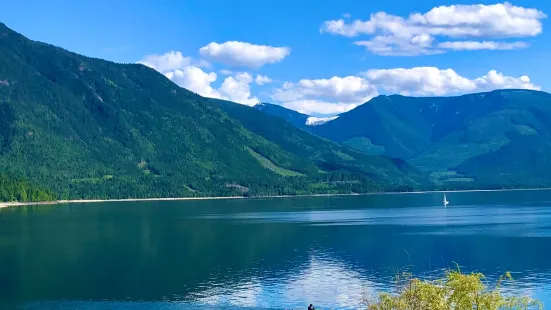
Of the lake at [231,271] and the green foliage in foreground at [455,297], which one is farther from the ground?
the green foliage in foreground at [455,297]

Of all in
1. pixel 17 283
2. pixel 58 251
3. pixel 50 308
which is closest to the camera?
pixel 50 308

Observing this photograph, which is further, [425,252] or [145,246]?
[145,246]

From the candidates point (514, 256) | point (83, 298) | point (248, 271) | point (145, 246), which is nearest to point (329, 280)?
point (248, 271)

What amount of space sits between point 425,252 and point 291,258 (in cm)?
3680

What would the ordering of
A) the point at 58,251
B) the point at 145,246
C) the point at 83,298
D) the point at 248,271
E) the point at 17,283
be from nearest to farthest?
the point at 83,298 → the point at 17,283 → the point at 248,271 → the point at 58,251 → the point at 145,246

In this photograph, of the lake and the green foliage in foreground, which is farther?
the lake

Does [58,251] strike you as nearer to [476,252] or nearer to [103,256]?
[103,256]

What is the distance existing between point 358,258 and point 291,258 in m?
16.5

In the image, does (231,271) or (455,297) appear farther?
(231,271)

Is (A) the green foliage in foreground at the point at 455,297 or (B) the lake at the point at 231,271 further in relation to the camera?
(B) the lake at the point at 231,271

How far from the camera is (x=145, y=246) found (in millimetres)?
194875

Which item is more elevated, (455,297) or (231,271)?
(455,297)

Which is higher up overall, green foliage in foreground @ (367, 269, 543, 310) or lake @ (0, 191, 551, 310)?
green foliage in foreground @ (367, 269, 543, 310)

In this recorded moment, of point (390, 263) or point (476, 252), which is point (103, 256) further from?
point (476, 252)
